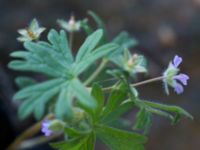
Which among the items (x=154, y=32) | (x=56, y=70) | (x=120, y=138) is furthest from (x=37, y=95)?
(x=154, y=32)

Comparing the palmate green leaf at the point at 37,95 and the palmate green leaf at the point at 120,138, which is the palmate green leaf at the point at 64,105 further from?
the palmate green leaf at the point at 120,138

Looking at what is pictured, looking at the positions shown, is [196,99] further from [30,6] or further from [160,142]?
[30,6]

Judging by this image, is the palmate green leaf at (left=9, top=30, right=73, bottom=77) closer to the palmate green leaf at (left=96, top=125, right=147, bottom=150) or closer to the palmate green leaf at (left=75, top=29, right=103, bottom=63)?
the palmate green leaf at (left=75, top=29, right=103, bottom=63)

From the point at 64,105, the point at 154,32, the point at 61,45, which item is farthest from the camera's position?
the point at 154,32

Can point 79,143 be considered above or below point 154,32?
above

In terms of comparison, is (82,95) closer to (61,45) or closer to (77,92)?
(77,92)

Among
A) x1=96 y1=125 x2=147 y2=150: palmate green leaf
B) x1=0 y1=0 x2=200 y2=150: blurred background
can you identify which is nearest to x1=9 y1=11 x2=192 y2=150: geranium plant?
x1=96 y1=125 x2=147 y2=150: palmate green leaf

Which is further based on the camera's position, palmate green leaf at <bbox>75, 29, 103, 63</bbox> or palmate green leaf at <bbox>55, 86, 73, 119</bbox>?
palmate green leaf at <bbox>75, 29, 103, 63</bbox>

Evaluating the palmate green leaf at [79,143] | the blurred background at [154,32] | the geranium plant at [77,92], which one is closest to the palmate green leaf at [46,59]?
the geranium plant at [77,92]
